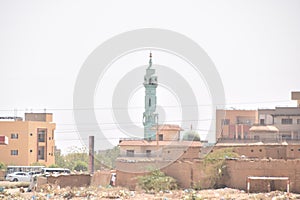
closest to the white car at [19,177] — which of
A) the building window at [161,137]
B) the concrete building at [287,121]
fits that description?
the building window at [161,137]

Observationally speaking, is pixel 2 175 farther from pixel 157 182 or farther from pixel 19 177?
pixel 157 182

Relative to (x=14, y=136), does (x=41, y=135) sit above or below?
above

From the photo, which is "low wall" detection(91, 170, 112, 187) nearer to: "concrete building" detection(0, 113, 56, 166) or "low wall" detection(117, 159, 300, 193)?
"low wall" detection(117, 159, 300, 193)

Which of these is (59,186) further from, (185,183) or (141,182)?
(185,183)

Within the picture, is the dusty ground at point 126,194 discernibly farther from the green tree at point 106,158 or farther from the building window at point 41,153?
the building window at point 41,153

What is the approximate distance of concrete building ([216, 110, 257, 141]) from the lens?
218ft

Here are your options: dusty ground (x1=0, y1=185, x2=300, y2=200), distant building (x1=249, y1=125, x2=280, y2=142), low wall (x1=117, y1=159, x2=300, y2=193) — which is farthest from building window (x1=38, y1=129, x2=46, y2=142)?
dusty ground (x1=0, y1=185, x2=300, y2=200)

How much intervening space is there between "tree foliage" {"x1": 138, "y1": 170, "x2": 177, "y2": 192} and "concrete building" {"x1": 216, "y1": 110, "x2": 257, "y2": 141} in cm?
2868

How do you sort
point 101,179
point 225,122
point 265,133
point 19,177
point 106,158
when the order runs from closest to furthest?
point 101,179 < point 19,177 < point 265,133 < point 225,122 < point 106,158

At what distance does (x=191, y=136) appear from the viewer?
53375mm

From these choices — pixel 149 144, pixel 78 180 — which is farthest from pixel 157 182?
pixel 149 144

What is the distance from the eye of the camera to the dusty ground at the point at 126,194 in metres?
31.9

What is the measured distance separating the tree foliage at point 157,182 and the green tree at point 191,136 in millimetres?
15418

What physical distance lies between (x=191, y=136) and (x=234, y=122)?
16.5 meters
